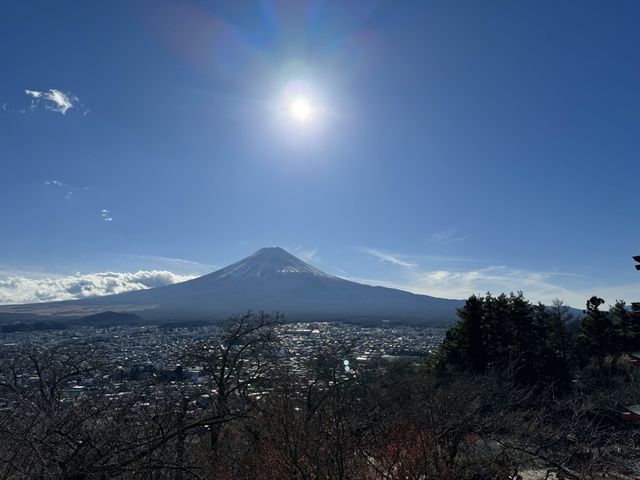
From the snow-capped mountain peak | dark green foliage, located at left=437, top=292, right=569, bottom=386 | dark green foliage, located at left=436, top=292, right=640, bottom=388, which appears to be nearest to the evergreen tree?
dark green foliage, located at left=436, top=292, right=640, bottom=388

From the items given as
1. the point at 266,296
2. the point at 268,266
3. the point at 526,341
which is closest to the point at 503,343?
the point at 526,341

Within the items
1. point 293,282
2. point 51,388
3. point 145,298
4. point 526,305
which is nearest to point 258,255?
point 293,282

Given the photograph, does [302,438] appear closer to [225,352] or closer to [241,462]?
[241,462]

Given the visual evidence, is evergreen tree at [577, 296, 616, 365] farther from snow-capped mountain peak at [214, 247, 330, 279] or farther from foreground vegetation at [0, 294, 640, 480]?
snow-capped mountain peak at [214, 247, 330, 279]

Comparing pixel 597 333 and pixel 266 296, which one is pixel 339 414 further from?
pixel 266 296

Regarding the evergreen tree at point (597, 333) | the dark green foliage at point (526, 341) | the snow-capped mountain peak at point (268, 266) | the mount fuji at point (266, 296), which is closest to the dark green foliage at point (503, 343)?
the dark green foliage at point (526, 341)

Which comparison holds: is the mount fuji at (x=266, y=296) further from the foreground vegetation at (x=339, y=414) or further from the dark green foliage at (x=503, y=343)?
the foreground vegetation at (x=339, y=414)
